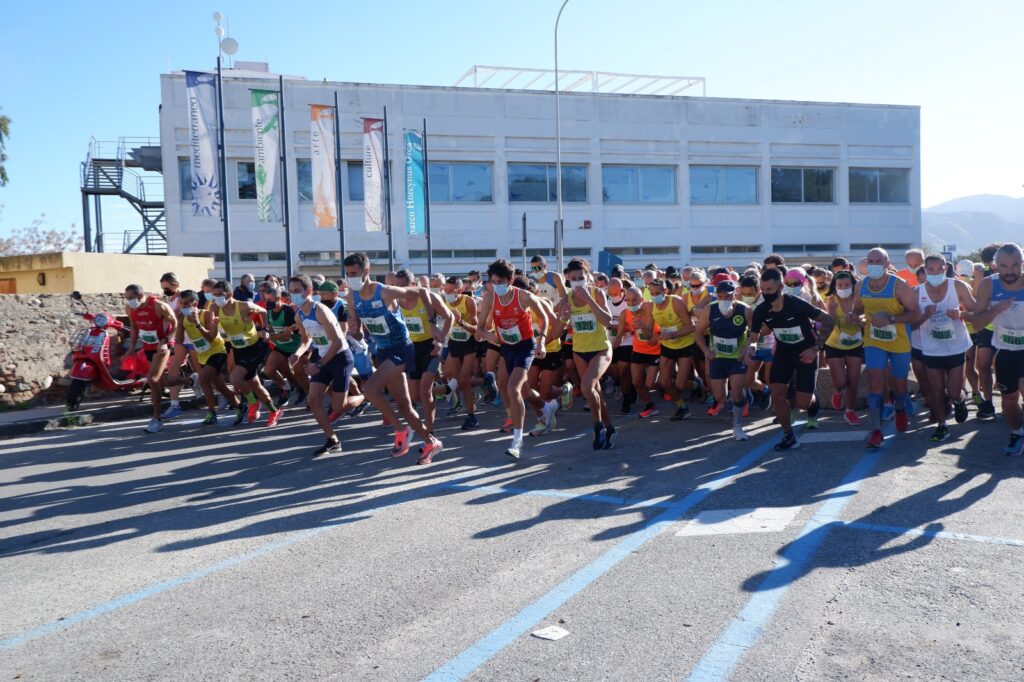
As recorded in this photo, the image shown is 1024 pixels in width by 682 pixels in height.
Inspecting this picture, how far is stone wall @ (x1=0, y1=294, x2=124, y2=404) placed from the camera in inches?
518

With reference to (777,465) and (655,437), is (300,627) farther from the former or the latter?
(655,437)

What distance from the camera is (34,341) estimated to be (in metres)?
13.5

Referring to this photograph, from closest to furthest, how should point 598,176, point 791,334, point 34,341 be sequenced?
1. point 791,334
2. point 34,341
3. point 598,176

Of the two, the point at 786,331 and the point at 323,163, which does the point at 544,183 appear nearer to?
the point at 323,163

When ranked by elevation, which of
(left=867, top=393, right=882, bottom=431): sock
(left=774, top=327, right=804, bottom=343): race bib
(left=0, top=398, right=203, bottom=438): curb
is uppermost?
(left=774, top=327, right=804, bottom=343): race bib

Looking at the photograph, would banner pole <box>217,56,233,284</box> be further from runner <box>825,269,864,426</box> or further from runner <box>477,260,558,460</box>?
runner <box>825,269,864,426</box>

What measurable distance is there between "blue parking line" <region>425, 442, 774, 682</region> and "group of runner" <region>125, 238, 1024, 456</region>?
2.32 metres

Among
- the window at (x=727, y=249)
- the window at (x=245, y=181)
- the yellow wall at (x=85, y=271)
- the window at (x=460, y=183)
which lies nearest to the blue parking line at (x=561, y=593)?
the yellow wall at (x=85, y=271)

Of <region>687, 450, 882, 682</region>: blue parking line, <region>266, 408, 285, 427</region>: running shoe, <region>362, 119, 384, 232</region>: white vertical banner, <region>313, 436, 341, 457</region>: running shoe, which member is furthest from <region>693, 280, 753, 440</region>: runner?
<region>362, 119, 384, 232</region>: white vertical banner

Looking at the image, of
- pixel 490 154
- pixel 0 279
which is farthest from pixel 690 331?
pixel 490 154

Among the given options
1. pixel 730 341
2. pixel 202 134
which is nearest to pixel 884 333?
pixel 730 341

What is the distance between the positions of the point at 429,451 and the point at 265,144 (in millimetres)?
13877

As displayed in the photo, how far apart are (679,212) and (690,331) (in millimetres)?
28737

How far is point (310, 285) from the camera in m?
9.94
